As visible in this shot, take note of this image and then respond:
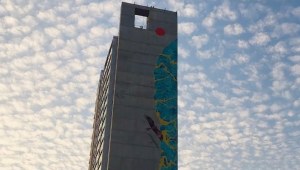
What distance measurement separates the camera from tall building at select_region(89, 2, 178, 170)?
80.8 m

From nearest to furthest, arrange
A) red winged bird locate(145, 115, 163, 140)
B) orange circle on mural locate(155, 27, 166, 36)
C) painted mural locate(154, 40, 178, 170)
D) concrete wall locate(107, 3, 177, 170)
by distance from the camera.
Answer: concrete wall locate(107, 3, 177, 170) < painted mural locate(154, 40, 178, 170) < red winged bird locate(145, 115, 163, 140) < orange circle on mural locate(155, 27, 166, 36)

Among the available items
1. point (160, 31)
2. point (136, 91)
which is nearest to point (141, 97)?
point (136, 91)

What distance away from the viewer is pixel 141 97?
278 feet

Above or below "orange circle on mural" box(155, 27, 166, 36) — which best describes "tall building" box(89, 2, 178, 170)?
below

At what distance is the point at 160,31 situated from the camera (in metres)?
91.6

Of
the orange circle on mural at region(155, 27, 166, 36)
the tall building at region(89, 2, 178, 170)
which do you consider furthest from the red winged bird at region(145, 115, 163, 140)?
the orange circle on mural at region(155, 27, 166, 36)

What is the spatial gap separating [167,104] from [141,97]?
5483 millimetres

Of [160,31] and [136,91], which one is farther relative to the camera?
[160,31]

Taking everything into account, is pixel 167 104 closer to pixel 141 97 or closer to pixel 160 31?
pixel 141 97

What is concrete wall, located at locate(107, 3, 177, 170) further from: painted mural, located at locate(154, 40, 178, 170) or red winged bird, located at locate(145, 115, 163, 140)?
Result: painted mural, located at locate(154, 40, 178, 170)

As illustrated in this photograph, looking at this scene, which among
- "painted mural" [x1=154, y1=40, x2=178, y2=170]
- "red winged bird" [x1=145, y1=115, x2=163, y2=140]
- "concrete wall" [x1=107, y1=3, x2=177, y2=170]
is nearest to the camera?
"concrete wall" [x1=107, y1=3, x2=177, y2=170]

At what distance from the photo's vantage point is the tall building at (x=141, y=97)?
80812mm

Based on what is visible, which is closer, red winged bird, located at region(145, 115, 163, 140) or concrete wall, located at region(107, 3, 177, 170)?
concrete wall, located at region(107, 3, 177, 170)

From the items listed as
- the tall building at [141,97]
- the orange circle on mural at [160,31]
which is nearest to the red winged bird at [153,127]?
the tall building at [141,97]
